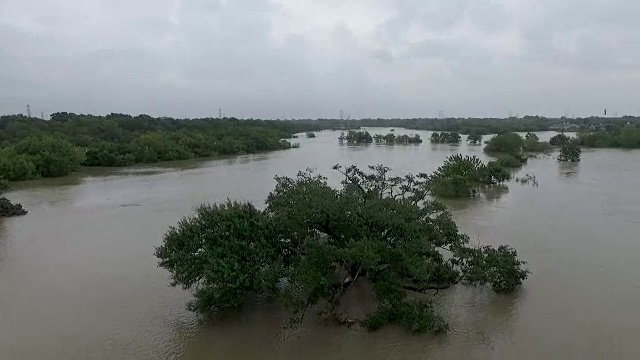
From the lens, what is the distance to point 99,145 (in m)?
36.8

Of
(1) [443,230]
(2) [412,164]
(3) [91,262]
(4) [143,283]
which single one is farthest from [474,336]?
(2) [412,164]

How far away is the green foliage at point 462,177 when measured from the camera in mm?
21250

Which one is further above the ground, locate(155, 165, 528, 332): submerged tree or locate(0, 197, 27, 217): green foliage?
locate(155, 165, 528, 332): submerged tree

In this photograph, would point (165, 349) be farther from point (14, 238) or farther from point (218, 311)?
point (14, 238)

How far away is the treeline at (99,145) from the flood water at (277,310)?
10939mm

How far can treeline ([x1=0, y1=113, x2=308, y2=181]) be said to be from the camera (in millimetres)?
29375

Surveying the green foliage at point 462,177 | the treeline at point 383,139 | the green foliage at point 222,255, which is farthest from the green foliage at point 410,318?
the treeline at point 383,139

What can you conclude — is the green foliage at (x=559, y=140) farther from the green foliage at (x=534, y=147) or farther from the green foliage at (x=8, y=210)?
the green foliage at (x=8, y=210)

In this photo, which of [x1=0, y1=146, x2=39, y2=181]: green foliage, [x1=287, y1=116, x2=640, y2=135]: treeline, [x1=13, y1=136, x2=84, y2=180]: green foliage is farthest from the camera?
[x1=287, y1=116, x2=640, y2=135]: treeline

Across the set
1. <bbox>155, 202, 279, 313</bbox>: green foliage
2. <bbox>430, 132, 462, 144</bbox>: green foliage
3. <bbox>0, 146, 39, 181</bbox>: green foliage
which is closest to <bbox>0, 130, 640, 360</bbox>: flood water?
<bbox>155, 202, 279, 313</bbox>: green foliage

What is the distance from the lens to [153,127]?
5741 centimetres

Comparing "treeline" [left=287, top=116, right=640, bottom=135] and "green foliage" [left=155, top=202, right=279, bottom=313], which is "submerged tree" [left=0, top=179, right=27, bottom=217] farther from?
"treeline" [left=287, top=116, right=640, bottom=135]

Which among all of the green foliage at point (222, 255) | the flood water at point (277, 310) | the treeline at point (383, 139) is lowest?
the flood water at point (277, 310)

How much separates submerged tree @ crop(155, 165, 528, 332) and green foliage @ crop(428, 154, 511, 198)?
9.92 m
